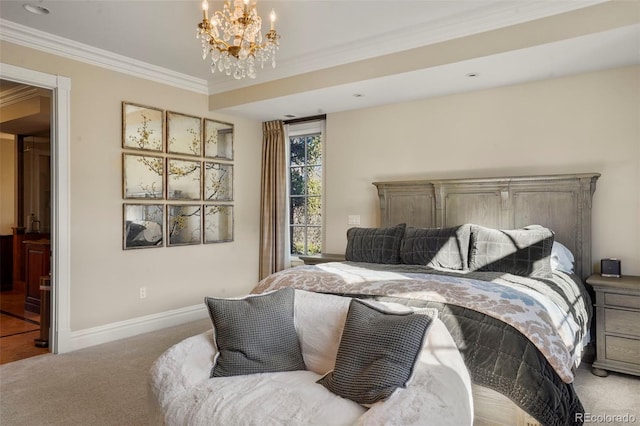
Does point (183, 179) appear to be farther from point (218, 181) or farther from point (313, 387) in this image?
point (313, 387)

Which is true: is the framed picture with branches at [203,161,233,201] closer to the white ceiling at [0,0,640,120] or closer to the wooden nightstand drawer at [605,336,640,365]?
the white ceiling at [0,0,640,120]

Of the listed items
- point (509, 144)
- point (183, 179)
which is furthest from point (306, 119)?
point (509, 144)

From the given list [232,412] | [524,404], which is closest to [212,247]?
[232,412]

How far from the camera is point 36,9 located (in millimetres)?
3068

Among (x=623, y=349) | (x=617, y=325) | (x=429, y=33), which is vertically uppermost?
(x=429, y=33)

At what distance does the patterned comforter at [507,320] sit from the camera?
6.34 feet

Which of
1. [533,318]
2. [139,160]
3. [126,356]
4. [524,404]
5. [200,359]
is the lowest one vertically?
[126,356]

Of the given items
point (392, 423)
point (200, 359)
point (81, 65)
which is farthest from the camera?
point (81, 65)

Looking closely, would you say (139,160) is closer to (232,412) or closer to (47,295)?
(47,295)

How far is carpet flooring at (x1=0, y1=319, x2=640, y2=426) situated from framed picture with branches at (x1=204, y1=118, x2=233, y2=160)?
2.34 metres

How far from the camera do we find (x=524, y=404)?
1.91 meters

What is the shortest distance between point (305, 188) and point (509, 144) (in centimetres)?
253

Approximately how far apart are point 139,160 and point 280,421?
3.45 metres

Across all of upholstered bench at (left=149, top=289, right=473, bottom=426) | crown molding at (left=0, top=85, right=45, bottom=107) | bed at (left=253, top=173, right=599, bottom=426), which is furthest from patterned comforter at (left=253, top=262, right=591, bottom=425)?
crown molding at (left=0, top=85, right=45, bottom=107)
